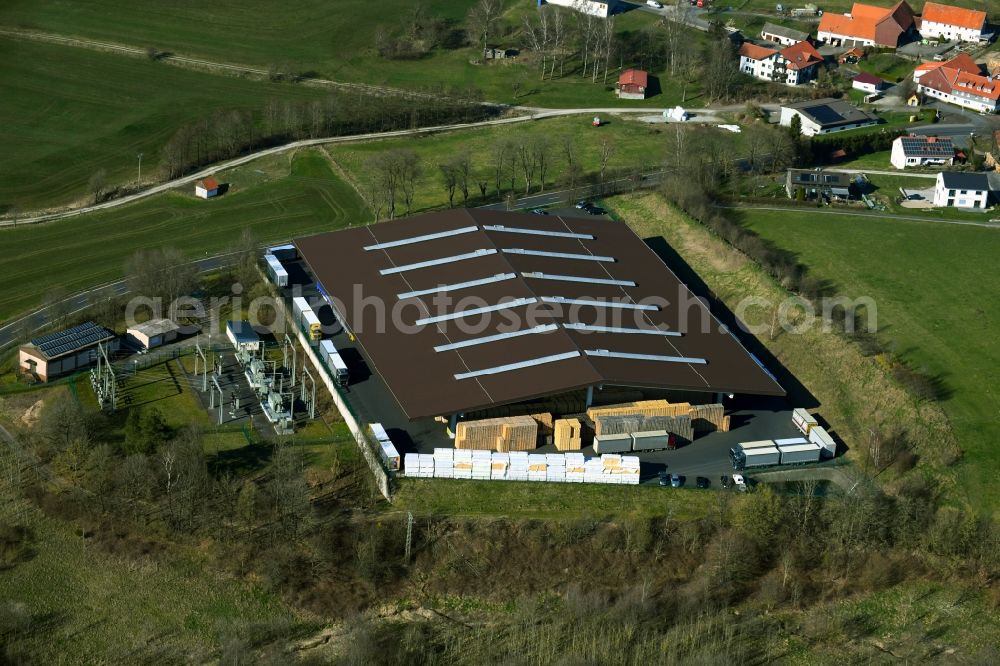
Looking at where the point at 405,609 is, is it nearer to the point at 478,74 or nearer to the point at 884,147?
the point at 884,147

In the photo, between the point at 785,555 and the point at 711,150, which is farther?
the point at 711,150

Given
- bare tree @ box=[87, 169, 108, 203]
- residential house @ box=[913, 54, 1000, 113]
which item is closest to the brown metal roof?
bare tree @ box=[87, 169, 108, 203]

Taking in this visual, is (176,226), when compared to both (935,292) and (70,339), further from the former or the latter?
(935,292)

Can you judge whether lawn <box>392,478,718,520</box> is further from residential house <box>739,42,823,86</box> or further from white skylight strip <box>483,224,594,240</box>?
residential house <box>739,42,823,86</box>

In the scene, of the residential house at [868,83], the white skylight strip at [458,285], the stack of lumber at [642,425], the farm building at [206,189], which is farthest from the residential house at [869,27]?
the stack of lumber at [642,425]

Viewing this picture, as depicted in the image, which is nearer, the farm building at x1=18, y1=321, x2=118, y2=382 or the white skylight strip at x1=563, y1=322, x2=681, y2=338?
the white skylight strip at x1=563, y1=322, x2=681, y2=338

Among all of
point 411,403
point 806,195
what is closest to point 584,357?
point 411,403
